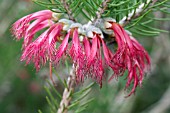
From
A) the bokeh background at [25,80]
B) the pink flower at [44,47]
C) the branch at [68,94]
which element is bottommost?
the bokeh background at [25,80]

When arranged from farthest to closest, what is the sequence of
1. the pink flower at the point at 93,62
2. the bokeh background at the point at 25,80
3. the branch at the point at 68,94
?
the bokeh background at the point at 25,80, the branch at the point at 68,94, the pink flower at the point at 93,62

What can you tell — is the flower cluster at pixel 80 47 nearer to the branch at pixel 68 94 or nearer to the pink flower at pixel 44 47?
the pink flower at pixel 44 47

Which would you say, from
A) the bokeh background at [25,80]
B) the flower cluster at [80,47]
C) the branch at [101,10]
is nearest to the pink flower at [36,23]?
the flower cluster at [80,47]

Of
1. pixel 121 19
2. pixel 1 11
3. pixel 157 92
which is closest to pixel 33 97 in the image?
pixel 1 11

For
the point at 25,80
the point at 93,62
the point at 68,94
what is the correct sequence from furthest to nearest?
1. the point at 25,80
2. the point at 68,94
3. the point at 93,62

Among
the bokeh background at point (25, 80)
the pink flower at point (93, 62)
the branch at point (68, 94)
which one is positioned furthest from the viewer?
the bokeh background at point (25, 80)

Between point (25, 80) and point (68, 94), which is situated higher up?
point (68, 94)

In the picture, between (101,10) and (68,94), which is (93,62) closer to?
(101,10)

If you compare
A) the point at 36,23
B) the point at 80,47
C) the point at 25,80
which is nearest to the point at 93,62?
the point at 80,47
